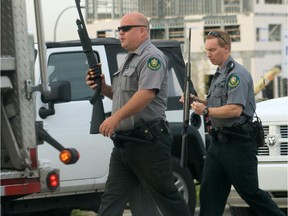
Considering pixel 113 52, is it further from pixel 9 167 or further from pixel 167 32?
pixel 167 32

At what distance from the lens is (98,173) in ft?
29.5

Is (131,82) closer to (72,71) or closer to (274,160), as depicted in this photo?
(274,160)

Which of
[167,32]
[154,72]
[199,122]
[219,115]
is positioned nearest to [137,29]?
[154,72]

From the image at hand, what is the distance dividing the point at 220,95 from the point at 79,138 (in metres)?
2.06

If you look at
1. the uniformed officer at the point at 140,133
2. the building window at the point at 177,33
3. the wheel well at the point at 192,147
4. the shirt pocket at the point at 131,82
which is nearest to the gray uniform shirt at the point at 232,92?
the uniformed officer at the point at 140,133

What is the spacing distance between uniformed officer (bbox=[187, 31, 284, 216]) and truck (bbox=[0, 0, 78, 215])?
1620 mm

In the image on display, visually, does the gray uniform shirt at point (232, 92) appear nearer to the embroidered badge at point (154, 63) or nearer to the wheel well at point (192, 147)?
the embroidered badge at point (154, 63)

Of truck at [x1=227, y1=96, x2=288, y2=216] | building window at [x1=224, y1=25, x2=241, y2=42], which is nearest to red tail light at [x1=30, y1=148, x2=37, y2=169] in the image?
truck at [x1=227, y1=96, x2=288, y2=216]

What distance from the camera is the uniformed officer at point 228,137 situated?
23.5 feet

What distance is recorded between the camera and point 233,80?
23.5ft

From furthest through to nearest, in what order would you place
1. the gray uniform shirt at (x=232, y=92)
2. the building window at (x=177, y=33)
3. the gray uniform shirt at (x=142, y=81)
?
the building window at (x=177, y=33)
the gray uniform shirt at (x=232, y=92)
the gray uniform shirt at (x=142, y=81)

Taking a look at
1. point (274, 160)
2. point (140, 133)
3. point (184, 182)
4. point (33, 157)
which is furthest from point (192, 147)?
point (33, 157)

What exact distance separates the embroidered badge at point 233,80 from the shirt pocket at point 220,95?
76mm

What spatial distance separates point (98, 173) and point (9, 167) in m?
3.07
